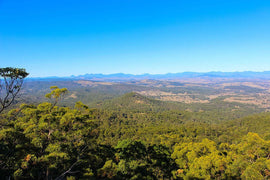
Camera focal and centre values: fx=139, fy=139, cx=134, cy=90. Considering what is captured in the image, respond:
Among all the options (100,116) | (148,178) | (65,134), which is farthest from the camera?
(100,116)

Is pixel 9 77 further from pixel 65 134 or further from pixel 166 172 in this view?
pixel 166 172

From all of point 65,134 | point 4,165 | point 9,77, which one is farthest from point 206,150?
point 9,77

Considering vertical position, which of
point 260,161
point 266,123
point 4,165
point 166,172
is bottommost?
point 266,123

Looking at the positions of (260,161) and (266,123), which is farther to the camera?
(266,123)

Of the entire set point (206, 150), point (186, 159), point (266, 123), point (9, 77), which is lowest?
point (266, 123)

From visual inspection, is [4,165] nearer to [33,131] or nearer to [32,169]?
[32,169]

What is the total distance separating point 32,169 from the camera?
12.8m

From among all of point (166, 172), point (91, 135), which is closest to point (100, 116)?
point (166, 172)

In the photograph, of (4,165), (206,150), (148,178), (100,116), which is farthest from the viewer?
(100,116)

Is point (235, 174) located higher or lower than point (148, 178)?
higher

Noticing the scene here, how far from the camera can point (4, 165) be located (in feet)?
39.5

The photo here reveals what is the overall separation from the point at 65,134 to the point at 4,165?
5.09m

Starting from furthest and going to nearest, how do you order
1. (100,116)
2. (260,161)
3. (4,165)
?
(100,116), (260,161), (4,165)

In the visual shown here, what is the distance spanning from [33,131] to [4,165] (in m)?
3.22
